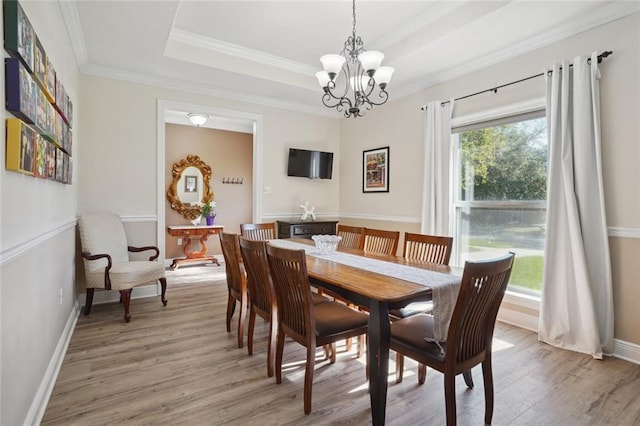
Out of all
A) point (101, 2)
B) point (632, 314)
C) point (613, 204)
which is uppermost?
point (101, 2)

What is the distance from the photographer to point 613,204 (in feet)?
8.48

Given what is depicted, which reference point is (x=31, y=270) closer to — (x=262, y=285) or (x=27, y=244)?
(x=27, y=244)

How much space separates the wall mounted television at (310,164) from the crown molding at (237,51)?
45.6 inches

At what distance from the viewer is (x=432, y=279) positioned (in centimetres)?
193

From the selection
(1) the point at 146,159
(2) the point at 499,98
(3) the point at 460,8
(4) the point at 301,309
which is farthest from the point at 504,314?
(1) the point at 146,159

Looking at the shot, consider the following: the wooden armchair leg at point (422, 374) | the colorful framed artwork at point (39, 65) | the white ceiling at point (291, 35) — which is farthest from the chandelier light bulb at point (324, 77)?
the wooden armchair leg at point (422, 374)

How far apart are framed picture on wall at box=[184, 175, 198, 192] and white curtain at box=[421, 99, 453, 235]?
13.9 ft

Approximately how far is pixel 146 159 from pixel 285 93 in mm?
1943

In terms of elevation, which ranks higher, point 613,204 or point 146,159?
point 146,159

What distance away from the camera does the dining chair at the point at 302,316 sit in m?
1.82

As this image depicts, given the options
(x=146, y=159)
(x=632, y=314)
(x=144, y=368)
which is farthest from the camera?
(x=146, y=159)

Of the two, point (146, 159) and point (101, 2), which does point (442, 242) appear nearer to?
point (101, 2)

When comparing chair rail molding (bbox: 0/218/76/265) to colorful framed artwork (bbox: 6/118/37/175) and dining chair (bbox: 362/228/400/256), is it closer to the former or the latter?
colorful framed artwork (bbox: 6/118/37/175)

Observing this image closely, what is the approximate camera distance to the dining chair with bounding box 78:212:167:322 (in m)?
3.24
